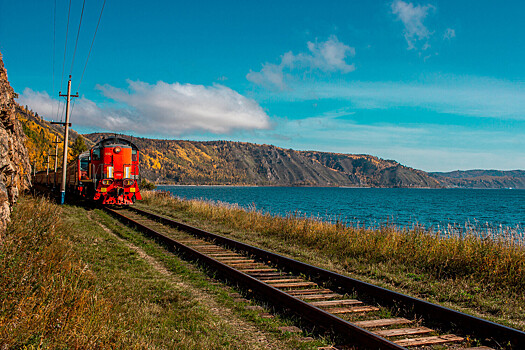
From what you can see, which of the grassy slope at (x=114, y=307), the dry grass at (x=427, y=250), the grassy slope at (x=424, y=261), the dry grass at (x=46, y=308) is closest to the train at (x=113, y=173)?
the grassy slope at (x=424, y=261)

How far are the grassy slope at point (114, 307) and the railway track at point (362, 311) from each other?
0.49 m

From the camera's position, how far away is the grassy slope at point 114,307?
154 inches

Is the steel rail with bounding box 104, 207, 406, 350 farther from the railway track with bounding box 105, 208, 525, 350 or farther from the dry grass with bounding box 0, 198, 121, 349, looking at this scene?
the dry grass with bounding box 0, 198, 121, 349

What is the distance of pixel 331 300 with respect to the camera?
6.49m

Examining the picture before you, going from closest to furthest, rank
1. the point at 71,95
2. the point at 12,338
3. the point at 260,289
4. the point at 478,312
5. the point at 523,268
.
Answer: the point at 12,338 < the point at 478,312 < the point at 260,289 < the point at 523,268 < the point at 71,95

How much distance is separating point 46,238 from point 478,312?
29.5ft

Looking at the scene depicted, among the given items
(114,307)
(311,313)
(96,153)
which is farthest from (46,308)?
(96,153)

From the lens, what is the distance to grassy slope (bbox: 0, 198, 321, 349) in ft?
12.8

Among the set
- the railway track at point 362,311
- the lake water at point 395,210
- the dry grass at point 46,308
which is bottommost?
the lake water at point 395,210

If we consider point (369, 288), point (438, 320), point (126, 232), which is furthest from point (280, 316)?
point (126, 232)

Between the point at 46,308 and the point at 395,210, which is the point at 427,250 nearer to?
the point at 46,308

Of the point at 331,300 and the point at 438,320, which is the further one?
the point at 331,300

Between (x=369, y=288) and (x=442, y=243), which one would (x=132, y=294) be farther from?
(x=442, y=243)

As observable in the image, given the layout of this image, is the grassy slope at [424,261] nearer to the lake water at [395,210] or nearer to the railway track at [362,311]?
the railway track at [362,311]
